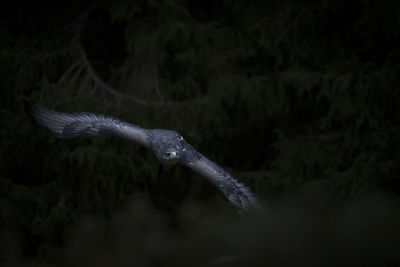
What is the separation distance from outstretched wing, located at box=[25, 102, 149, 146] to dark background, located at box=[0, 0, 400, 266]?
214 centimetres

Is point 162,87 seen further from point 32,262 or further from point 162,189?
point 32,262

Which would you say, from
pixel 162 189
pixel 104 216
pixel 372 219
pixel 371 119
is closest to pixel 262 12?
pixel 371 119

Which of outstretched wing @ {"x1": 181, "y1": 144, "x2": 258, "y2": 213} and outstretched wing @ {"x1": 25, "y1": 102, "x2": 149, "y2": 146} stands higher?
outstretched wing @ {"x1": 25, "y1": 102, "x2": 149, "y2": 146}

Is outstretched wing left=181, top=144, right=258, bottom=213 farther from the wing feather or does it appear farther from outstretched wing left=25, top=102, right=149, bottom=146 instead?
outstretched wing left=25, top=102, right=149, bottom=146

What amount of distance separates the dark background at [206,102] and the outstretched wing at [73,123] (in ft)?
7.02

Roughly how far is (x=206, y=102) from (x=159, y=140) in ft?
11.7

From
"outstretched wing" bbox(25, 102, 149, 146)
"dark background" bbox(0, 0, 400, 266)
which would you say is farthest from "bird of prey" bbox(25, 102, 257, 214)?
"dark background" bbox(0, 0, 400, 266)

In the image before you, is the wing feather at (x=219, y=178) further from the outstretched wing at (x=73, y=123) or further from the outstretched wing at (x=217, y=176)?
the outstretched wing at (x=73, y=123)

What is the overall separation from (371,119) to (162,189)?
2889 millimetres

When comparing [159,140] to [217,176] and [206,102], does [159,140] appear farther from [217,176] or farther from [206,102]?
[206,102]

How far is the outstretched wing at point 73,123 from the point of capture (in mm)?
4336

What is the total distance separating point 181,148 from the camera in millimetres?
3775

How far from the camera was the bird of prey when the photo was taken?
3.70 m

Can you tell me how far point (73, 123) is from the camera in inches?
177
